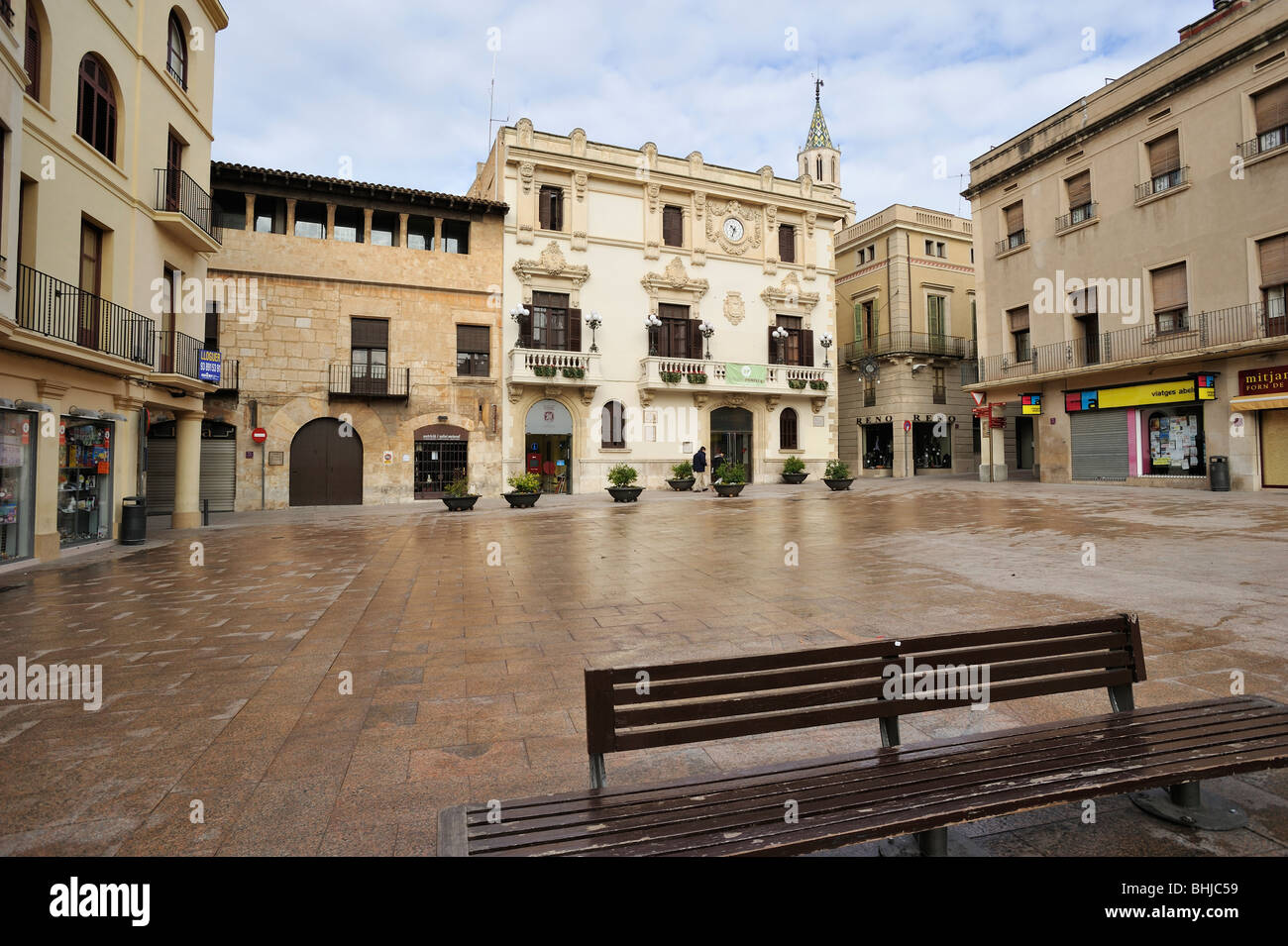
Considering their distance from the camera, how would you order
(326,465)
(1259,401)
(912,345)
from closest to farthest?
(1259,401) → (326,465) → (912,345)

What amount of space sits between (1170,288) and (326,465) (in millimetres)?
28605

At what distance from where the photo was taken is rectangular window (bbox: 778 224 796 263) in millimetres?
32125

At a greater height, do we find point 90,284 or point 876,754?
point 90,284

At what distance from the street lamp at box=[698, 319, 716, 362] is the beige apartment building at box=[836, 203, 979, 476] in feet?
32.1

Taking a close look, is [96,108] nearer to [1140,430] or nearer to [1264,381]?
[1264,381]

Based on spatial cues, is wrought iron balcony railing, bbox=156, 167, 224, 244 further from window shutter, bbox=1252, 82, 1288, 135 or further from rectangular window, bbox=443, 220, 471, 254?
window shutter, bbox=1252, 82, 1288, 135

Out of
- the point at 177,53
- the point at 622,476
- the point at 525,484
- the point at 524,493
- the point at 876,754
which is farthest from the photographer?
the point at 622,476

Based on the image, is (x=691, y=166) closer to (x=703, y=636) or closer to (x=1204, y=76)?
(x=1204, y=76)

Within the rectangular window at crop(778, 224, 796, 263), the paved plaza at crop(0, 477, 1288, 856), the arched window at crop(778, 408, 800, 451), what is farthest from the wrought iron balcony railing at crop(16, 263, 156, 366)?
the rectangular window at crop(778, 224, 796, 263)

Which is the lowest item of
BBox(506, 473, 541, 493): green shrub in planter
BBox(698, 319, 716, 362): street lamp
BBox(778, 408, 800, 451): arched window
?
BBox(506, 473, 541, 493): green shrub in planter

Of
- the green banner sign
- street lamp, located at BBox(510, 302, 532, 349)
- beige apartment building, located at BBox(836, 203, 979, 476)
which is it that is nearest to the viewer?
street lamp, located at BBox(510, 302, 532, 349)

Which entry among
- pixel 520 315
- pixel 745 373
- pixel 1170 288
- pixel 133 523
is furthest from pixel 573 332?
pixel 1170 288

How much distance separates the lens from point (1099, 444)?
77.8 ft
